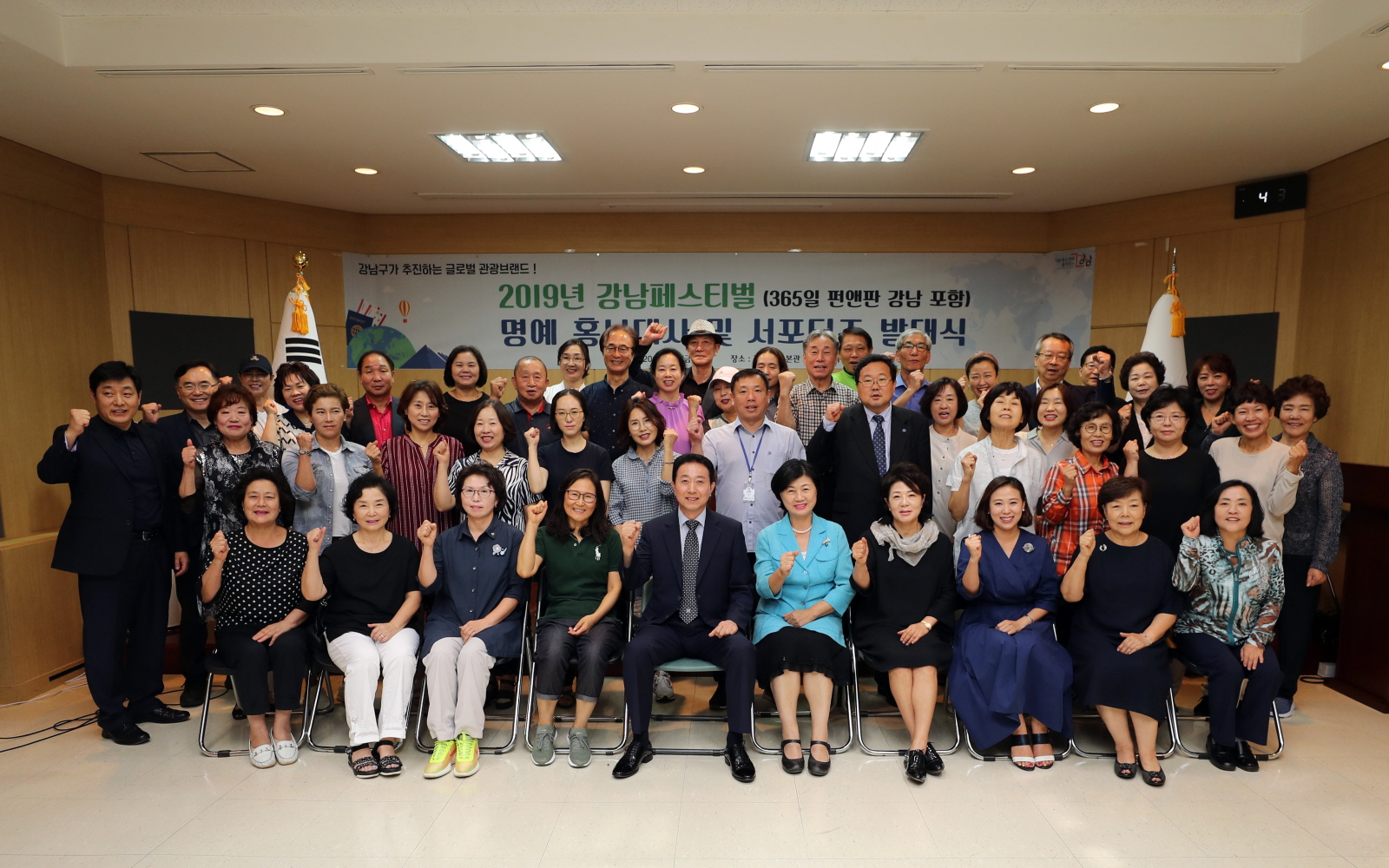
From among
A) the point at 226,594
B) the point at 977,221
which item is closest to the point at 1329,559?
the point at 977,221


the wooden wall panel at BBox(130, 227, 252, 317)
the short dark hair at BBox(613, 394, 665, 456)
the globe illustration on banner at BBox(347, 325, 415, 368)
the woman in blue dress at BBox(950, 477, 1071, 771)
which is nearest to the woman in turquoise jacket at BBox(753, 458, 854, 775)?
the woman in blue dress at BBox(950, 477, 1071, 771)

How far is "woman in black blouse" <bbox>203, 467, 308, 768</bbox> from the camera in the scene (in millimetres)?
3311

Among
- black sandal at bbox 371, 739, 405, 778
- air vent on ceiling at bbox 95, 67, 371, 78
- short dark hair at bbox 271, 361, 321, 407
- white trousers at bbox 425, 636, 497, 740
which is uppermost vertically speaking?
air vent on ceiling at bbox 95, 67, 371, 78

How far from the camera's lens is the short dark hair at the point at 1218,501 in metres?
3.28

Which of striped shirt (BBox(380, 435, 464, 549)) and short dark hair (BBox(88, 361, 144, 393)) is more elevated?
short dark hair (BBox(88, 361, 144, 393))

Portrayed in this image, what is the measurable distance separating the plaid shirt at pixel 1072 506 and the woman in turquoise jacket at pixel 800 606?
0.97 m

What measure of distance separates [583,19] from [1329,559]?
4.48 m

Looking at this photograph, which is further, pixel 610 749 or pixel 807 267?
pixel 807 267

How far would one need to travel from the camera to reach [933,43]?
366 cm

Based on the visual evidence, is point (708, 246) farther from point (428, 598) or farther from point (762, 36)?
point (428, 598)

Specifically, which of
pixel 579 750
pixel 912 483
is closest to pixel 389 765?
pixel 579 750

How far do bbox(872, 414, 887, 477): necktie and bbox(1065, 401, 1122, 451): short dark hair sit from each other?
861 mm

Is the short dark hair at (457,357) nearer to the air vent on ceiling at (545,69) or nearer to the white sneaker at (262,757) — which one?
the air vent on ceiling at (545,69)

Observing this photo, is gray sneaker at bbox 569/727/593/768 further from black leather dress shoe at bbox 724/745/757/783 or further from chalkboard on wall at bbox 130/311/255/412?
chalkboard on wall at bbox 130/311/255/412
